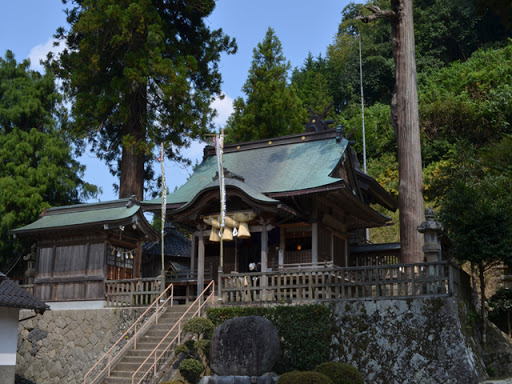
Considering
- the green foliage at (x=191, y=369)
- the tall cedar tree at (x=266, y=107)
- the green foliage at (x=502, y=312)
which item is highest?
the tall cedar tree at (x=266, y=107)

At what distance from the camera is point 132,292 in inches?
773

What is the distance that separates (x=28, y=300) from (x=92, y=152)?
1513 centimetres

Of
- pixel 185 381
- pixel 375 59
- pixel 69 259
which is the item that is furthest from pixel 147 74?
pixel 375 59

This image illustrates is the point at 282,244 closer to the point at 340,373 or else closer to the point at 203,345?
the point at 203,345

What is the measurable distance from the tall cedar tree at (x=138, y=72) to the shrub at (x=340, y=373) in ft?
48.3

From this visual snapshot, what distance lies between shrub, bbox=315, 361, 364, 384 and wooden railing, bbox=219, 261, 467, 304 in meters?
2.66

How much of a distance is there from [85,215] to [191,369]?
31.5ft

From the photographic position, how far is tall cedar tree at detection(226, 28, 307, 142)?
34.9 metres

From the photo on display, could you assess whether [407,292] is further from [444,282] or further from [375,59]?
[375,59]

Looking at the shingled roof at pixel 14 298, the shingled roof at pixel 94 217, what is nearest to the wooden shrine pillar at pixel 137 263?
the shingled roof at pixel 94 217

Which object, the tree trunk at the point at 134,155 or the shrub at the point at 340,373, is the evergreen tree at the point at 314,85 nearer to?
the tree trunk at the point at 134,155

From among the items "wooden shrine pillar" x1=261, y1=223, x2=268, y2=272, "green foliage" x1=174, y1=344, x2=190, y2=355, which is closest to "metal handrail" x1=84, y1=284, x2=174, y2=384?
"green foliage" x1=174, y1=344, x2=190, y2=355

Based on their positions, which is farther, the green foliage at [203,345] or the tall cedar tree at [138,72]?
the tall cedar tree at [138,72]

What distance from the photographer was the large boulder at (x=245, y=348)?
46.6 ft
